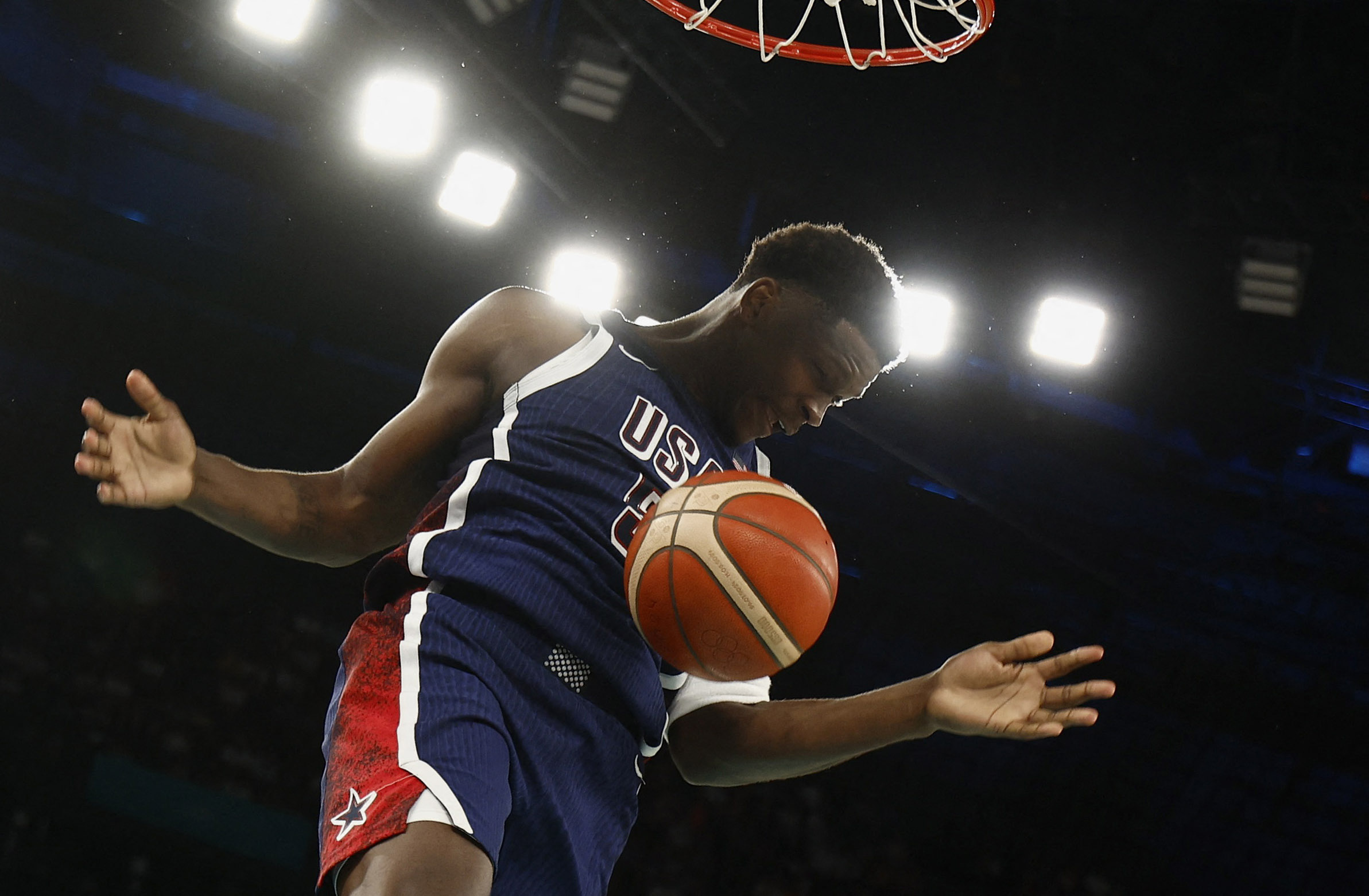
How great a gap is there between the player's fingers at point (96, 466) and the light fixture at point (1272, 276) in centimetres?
A: 709

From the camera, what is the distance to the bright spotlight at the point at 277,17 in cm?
563

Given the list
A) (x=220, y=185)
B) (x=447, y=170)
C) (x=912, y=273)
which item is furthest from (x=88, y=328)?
(x=912, y=273)

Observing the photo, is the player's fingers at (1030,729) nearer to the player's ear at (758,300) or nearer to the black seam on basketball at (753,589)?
the black seam on basketball at (753,589)

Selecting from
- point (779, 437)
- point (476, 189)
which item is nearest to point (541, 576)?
point (476, 189)

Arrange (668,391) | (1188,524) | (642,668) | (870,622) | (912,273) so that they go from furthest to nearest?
1. (870,622)
2. (1188,524)
3. (912,273)
4. (668,391)
5. (642,668)

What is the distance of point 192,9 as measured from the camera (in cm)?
584

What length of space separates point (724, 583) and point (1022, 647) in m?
0.52

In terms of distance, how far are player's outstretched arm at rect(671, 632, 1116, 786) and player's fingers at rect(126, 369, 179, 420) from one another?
1.15 metres

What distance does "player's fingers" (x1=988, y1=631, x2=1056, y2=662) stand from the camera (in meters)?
1.72

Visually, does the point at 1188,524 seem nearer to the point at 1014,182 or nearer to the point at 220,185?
the point at 1014,182

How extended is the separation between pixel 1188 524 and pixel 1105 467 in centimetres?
81

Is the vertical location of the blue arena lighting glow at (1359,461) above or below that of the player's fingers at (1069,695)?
above

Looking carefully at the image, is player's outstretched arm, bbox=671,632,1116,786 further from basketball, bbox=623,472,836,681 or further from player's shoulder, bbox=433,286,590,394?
player's shoulder, bbox=433,286,590,394

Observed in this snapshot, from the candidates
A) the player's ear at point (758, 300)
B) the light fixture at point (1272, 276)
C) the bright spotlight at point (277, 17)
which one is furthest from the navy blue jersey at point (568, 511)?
the light fixture at point (1272, 276)
